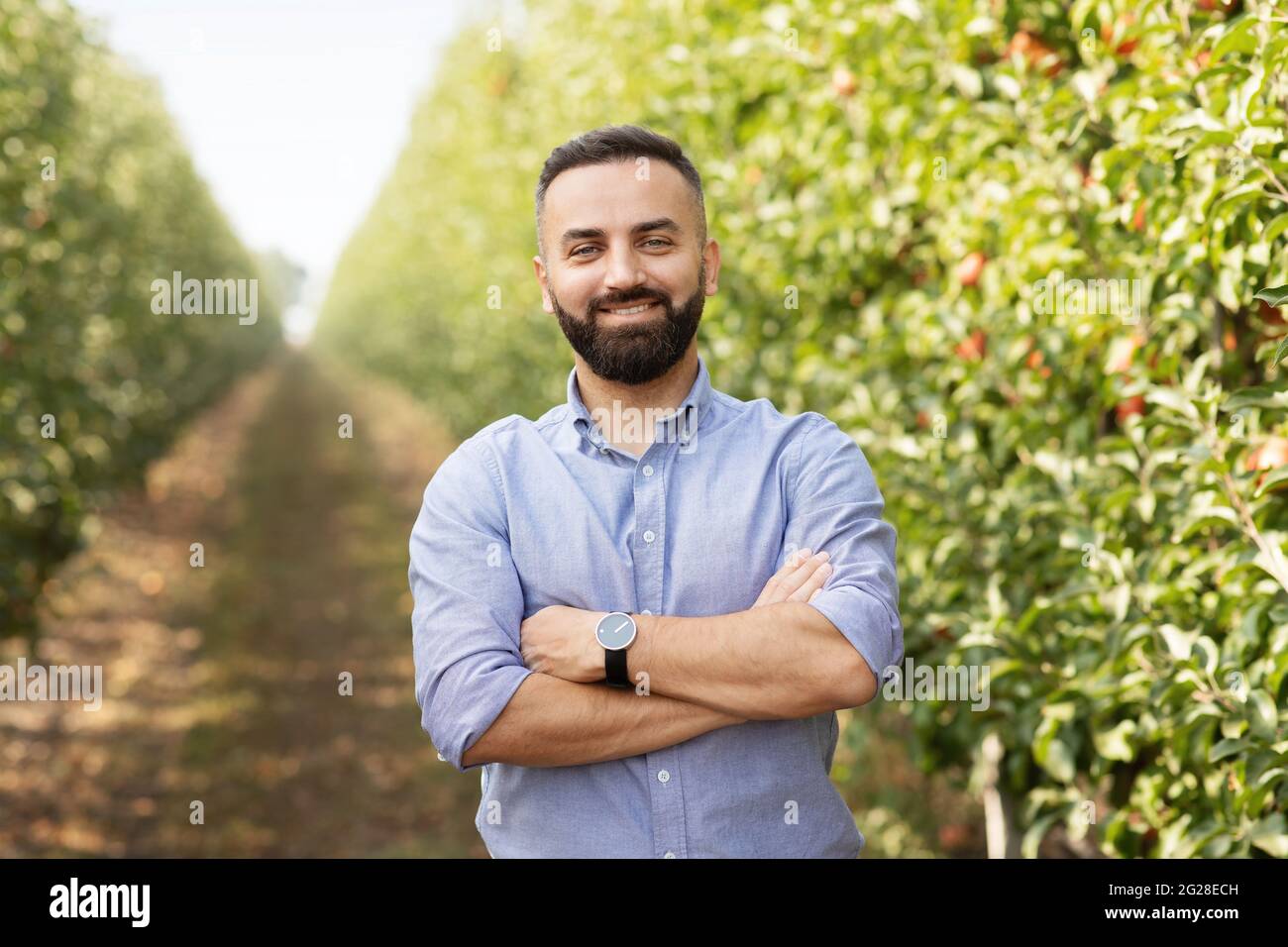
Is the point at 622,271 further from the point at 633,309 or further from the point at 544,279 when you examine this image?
the point at 544,279

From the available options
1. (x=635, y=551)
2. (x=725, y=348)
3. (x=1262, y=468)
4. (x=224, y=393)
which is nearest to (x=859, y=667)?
(x=635, y=551)

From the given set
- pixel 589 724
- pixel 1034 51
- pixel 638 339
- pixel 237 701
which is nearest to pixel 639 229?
pixel 638 339

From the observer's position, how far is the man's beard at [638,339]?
6.35 ft

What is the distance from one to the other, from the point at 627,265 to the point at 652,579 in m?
0.51

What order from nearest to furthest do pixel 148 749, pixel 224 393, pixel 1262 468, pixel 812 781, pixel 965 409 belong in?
pixel 812 781, pixel 1262 468, pixel 965 409, pixel 148 749, pixel 224 393

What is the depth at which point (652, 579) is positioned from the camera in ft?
6.46

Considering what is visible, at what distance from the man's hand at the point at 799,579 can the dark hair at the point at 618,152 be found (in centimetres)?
55

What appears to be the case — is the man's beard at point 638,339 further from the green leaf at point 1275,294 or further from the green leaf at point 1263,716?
the green leaf at point 1263,716


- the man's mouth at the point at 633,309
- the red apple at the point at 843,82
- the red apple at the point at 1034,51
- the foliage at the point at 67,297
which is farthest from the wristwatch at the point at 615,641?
the foliage at the point at 67,297

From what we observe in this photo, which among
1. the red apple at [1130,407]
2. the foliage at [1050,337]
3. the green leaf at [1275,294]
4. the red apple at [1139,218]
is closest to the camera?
the green leaf at [1275,294]
